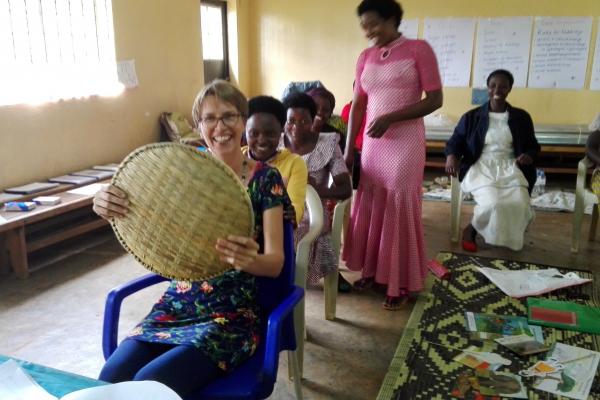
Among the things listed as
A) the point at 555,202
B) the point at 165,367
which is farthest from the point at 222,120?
the point at 555,202

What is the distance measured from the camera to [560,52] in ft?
18.0

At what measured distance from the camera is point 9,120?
3.29 meters

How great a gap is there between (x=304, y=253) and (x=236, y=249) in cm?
67

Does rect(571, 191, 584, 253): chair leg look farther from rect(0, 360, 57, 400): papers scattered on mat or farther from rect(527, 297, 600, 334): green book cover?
rect(0, 360, 57, 400): papers scattered on mat

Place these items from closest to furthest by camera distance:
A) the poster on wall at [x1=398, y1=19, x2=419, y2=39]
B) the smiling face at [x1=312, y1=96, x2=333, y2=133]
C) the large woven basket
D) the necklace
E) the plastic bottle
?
1. the large woven basket
2. the necklace
3. the smiling face at [x1=312, y1=96, x2=333, y2=133]
4. the plastic bottle
5. the poster on wall at [x1=398, y1=19, x2=419, y2=39]

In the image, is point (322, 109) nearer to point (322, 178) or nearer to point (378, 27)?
point (322, 178)

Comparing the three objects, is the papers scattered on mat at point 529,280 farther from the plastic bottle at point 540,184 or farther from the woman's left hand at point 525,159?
the plastic bottle at point 540,184

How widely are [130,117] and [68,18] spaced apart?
0.94m

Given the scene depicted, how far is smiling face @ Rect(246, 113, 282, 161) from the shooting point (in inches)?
74.7

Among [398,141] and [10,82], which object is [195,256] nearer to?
[398,141]

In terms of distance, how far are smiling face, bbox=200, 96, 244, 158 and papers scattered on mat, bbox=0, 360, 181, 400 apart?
76 centimetres

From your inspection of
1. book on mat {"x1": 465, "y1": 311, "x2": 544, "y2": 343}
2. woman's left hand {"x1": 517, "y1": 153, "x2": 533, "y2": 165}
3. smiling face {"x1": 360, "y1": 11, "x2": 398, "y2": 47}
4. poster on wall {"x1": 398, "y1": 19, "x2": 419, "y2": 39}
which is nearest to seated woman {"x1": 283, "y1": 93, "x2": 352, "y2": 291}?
smiling face {"x1": 360, "y1": 11, "x2": 398, "y2": 47}

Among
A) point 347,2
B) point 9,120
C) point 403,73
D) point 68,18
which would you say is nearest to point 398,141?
point 403,73

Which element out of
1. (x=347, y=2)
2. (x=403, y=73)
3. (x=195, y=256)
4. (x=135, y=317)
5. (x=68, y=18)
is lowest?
(x=135, y=317)
